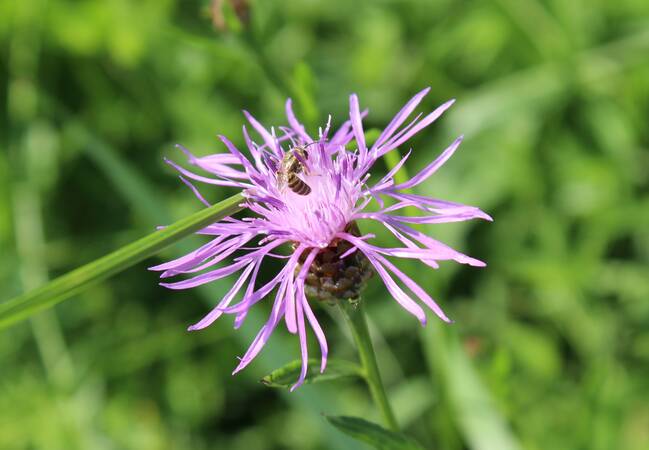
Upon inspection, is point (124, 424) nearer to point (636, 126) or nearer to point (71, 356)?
point (71, 356)

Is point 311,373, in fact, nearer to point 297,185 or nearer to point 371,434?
point 371,434

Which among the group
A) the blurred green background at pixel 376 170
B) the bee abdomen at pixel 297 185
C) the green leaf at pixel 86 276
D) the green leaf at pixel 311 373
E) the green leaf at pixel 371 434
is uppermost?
the blurred green background at pixel 376 170

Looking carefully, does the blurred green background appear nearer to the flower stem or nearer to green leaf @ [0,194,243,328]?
the flower stem

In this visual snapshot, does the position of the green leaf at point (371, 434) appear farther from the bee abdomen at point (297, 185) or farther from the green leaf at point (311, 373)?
the bee abdomen at point (297, 185)

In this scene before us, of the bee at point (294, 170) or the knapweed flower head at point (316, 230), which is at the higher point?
the bee at point (294, 170)

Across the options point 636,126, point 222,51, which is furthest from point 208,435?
point 636,126

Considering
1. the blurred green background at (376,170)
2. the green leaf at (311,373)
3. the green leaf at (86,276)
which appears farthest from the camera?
the blurred green background at (376,170)

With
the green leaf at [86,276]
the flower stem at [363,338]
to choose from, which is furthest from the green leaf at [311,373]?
the green leaf at [86,276]

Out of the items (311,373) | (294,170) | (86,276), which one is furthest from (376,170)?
(86,276)
